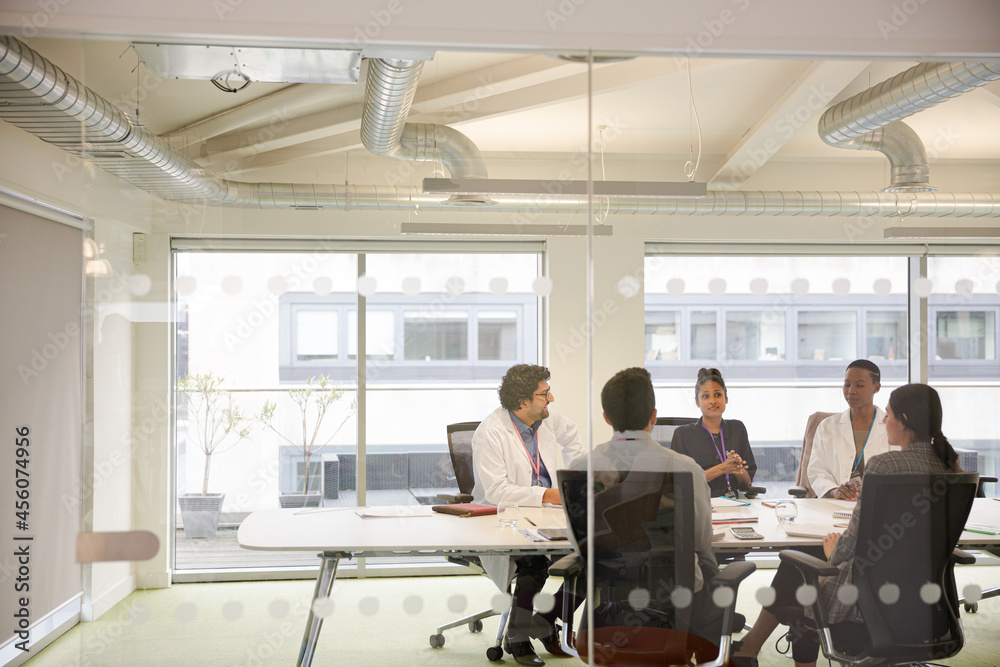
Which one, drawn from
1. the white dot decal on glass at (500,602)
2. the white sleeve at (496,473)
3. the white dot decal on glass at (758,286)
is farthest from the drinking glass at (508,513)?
the white dot decal on glass at (758,286)

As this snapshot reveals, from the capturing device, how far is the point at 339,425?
281cm

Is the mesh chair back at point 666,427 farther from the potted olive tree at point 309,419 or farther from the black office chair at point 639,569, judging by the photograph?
the potted olive tree at point 309,419

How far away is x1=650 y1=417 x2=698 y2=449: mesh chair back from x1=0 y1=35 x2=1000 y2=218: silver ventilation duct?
2.46 ft

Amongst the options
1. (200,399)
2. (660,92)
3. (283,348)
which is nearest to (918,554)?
(660,92)

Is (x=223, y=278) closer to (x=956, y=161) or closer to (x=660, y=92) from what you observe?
(x=660, y=92)

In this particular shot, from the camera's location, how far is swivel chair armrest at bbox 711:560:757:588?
2730 millimetres

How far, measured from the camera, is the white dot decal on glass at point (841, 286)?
2885 millimetres

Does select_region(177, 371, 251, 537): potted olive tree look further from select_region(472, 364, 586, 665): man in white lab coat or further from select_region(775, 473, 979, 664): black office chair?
select_region(775, 473, 979, 664): black office chair

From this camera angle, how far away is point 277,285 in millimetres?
2812

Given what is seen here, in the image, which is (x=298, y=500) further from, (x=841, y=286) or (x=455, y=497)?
(x=841, y=286)

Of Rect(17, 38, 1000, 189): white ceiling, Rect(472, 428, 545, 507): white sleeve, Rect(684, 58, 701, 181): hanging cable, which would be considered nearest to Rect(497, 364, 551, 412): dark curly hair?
Rect(472, 428, 545, 507): white sleeve

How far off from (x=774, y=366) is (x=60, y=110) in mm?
2755

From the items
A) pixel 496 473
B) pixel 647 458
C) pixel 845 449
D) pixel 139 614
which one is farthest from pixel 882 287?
pixel 139 614

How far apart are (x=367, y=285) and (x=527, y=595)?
1.25 m
